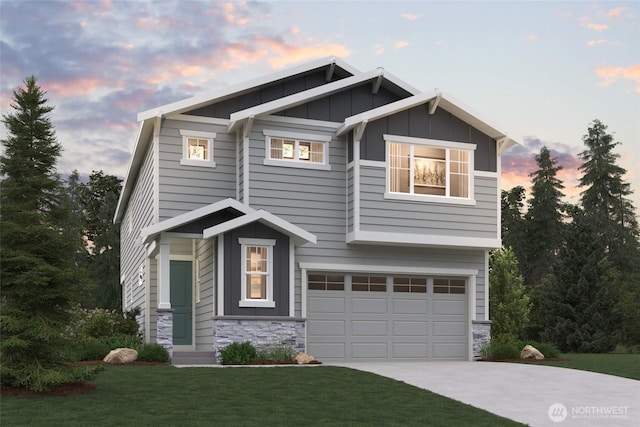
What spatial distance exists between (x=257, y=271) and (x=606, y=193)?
3900cm

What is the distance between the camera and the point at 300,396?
39.3ft

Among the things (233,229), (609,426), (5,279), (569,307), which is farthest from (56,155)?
(569,307)

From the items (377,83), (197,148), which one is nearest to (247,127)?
(197,148)

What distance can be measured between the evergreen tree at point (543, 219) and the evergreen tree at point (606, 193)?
71.4 inches

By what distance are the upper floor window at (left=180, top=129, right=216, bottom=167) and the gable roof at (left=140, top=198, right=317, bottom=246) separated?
6.80ft

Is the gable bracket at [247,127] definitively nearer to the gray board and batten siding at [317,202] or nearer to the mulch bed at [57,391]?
the gray board and batten siding at [317,202]

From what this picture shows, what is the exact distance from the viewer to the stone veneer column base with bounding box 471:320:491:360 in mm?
21328

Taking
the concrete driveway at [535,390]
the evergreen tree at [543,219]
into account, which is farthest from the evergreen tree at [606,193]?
the concrete driveway at [535,390]

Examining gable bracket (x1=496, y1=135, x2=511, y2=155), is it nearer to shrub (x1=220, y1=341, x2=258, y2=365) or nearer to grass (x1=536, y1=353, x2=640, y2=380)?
grass (x1=536, y1=353, x2=640, y2=380)

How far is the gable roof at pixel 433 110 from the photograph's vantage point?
19812 mm

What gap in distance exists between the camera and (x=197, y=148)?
20.3m

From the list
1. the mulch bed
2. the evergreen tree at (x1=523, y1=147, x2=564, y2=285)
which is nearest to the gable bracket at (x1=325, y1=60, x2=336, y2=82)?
the mulch bed

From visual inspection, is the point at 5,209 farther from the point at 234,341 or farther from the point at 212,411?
the point at 234,341

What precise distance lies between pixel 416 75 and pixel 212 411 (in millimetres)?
14947
